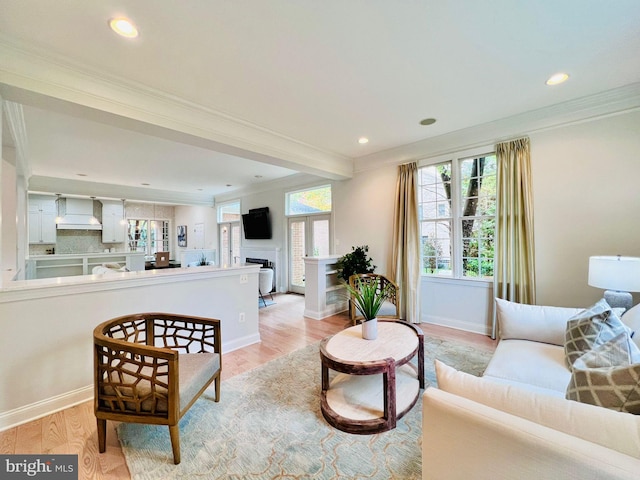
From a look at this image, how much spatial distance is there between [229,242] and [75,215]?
4444 mm

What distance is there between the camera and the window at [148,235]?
9.48 metres

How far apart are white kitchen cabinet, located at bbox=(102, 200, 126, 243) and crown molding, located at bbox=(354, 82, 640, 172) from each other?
28.3 feet

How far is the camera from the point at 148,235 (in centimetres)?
992

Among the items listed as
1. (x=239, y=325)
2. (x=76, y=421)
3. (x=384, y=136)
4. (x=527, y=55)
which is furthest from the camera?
(x=384, y=136)

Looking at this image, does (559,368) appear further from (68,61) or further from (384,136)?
(68,61)

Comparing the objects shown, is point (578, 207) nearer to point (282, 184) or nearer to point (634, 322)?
point (634, 322)

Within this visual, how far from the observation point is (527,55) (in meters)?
2.20

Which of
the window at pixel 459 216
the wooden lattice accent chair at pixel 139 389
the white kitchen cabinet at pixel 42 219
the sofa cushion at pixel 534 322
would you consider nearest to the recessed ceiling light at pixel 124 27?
the wooden lattice accent chair at pixel 139 389

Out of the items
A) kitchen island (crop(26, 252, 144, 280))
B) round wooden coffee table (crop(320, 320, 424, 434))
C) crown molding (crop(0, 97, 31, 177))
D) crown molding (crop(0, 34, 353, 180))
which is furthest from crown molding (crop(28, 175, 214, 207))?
round wooden coffee table (crop(320, 320, 424, 434))

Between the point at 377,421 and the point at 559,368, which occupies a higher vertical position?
the point at 559,368

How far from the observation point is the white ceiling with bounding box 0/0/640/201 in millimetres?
1731

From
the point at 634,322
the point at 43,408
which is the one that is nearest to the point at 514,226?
the point at 634,322

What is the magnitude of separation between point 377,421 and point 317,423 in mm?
431

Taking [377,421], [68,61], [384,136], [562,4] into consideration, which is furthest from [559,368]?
[68,61]
